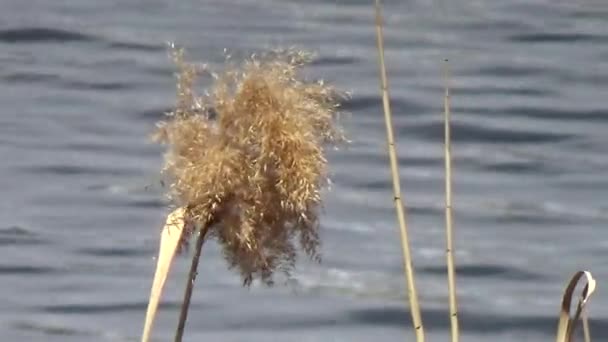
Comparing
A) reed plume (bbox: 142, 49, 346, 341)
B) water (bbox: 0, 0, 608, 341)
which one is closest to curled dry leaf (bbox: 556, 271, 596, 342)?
reed plume (bbox: 142, 49, 346, 341)

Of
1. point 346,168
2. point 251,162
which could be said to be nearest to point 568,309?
point 251,162

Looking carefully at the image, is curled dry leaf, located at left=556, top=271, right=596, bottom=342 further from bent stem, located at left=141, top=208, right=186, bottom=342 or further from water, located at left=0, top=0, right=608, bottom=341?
water, located at left=0, top=0, right=608, bottom=341

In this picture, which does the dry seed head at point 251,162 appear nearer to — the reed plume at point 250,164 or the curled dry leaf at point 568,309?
the reed plume at point 250,164

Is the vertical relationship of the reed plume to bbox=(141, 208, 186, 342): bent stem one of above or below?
above

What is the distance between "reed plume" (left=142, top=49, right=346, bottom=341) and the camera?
907 mm

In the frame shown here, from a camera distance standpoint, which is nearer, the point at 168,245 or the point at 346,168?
the point at 168,245

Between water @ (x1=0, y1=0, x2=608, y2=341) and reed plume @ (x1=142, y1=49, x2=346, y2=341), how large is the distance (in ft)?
4.98

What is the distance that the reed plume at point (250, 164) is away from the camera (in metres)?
0.91

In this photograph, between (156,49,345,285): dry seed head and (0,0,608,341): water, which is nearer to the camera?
(156,49,345,285): dry seed head

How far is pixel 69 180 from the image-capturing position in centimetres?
452

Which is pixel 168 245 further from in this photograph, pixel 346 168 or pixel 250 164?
pixel 346 168

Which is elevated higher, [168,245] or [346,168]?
[346,168]

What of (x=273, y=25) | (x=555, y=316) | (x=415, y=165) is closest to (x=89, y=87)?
(x=273, y=25)

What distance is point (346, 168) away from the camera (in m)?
4.69
